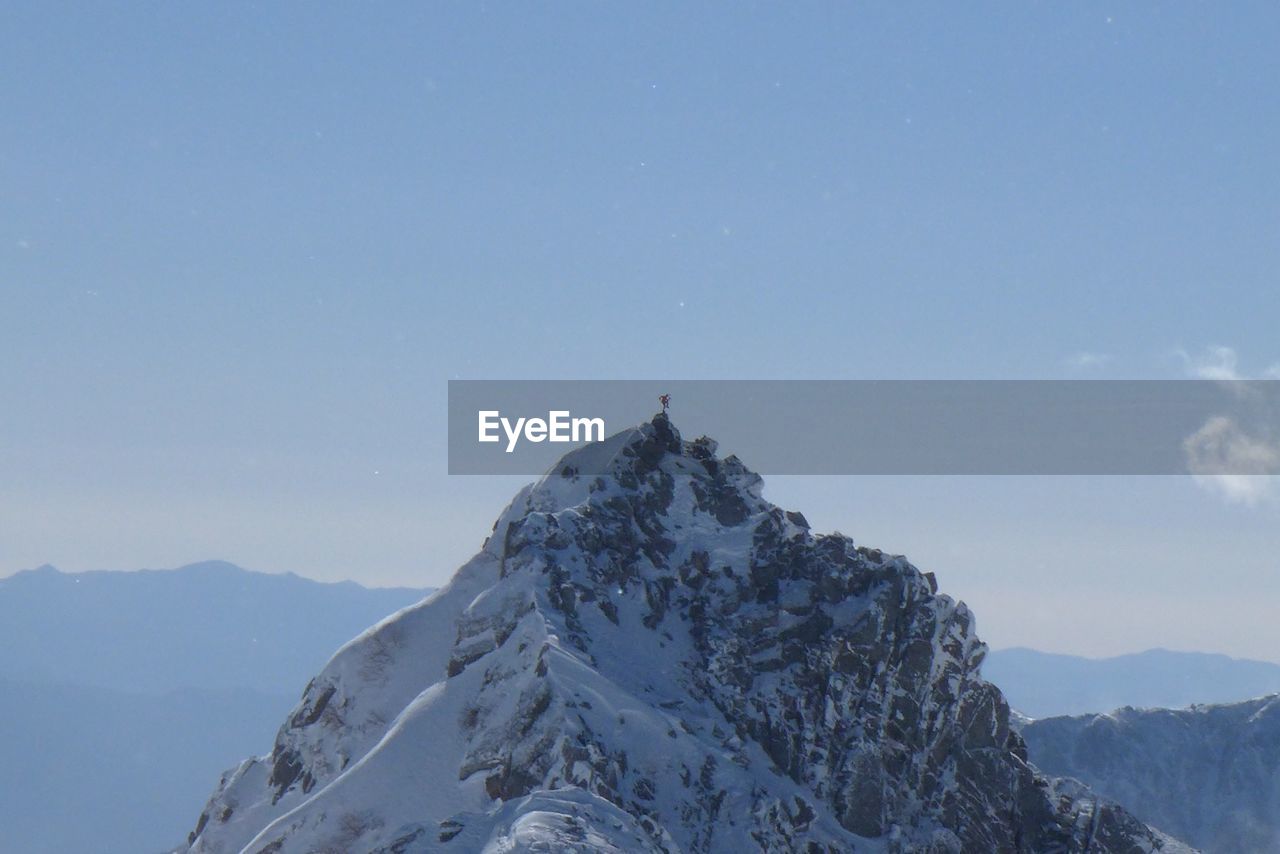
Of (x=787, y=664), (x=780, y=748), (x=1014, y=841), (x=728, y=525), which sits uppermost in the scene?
(x=728, y=525)

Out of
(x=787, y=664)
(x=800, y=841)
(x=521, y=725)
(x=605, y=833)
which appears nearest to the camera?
(x=605, y=833)

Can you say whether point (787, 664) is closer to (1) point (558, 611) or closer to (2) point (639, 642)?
(2) point (639, 642)

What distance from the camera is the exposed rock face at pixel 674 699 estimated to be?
104 meters

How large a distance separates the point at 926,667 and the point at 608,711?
4372 cm

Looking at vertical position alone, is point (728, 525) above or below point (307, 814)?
above

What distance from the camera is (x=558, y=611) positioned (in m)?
119

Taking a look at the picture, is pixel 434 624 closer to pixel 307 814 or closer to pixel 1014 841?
pixel 307 814

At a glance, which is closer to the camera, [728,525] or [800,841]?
[800,841]

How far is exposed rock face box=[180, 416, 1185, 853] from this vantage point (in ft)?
341

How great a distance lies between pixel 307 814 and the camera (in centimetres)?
10544

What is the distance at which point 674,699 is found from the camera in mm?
118625

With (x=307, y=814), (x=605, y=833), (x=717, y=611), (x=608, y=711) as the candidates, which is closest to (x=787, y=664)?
(x=717, y=611)

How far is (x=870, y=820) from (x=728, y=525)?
1385 inches

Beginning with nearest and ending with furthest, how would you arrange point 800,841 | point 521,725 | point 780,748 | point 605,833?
1. point 605,833
2. point 521,725
3. point 800,841
4. point 780,748
